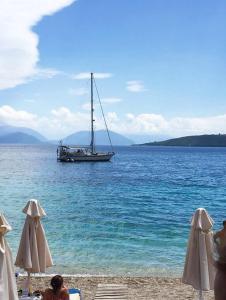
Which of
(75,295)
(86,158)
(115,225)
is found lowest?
(115,225)

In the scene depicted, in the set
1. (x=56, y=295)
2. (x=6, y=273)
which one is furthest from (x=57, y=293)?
(x=6, y=273)

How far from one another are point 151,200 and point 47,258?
27824mm

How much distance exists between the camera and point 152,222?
26.6 m

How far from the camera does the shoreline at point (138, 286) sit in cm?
1170

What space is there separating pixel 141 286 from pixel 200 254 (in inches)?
158

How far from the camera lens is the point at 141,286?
12664mm

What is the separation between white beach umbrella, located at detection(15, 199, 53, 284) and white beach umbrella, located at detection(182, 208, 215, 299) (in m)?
3.43

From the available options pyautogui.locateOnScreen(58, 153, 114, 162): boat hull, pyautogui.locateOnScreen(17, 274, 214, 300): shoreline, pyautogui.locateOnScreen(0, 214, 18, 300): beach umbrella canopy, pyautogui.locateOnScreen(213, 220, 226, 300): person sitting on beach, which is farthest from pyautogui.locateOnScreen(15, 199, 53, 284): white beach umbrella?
pyautogui.locateOnScreen(58, 153, 114, 162): boat hull

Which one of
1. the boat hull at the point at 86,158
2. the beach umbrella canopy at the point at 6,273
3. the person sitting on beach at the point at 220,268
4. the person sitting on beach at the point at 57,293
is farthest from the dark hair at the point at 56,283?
the boat hull at the point at 86,158

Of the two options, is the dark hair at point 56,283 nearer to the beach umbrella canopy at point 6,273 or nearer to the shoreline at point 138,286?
the beach umbrella canopy at point 6,273

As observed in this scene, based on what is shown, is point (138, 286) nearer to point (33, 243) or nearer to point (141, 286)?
point (141, 286)

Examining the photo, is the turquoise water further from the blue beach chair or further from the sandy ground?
the blue beach chair

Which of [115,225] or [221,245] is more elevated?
[221,245]

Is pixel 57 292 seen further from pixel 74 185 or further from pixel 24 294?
pixel 74 185
